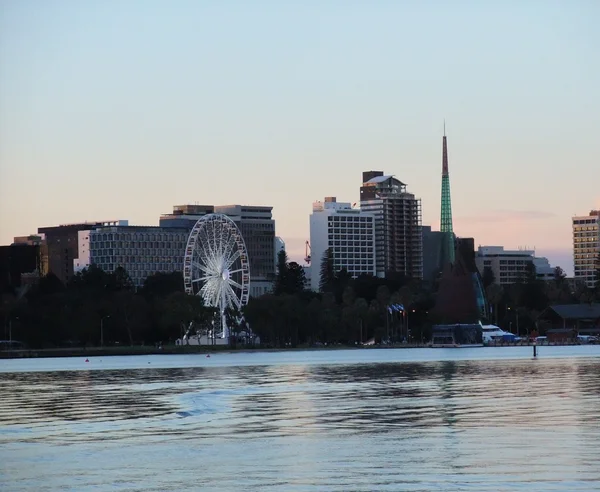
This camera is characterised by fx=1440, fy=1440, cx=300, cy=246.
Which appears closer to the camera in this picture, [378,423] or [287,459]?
[287,459]

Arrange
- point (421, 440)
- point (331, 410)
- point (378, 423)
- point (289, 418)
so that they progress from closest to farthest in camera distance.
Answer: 1. point (421, 440)
2. point (378, 423)
3. point (289, 418)
4. point (331, 410)

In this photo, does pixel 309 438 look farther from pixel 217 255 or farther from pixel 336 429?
pixel 217 255

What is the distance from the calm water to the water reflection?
0.06 m

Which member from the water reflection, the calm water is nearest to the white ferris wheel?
the water reflection

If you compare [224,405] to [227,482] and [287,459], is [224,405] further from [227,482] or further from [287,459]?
[227,482]

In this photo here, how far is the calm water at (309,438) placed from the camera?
35.8 m

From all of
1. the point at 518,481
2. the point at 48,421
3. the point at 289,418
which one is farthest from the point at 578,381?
the point at 518,481

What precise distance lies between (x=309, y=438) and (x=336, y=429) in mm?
3234

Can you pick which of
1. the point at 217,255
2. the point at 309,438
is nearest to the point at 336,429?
the point at 309,438

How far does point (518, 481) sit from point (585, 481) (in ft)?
5.13

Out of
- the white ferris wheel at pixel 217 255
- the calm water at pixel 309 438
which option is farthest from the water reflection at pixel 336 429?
the white ferris wheel at pixel 217 255

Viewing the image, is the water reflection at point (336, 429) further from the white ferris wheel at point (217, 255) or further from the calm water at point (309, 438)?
the white ferris wheel at point (217, 255)

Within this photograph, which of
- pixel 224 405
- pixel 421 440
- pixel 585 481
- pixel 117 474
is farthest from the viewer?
pixel 224 405

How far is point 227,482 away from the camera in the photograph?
35688 millimetres
